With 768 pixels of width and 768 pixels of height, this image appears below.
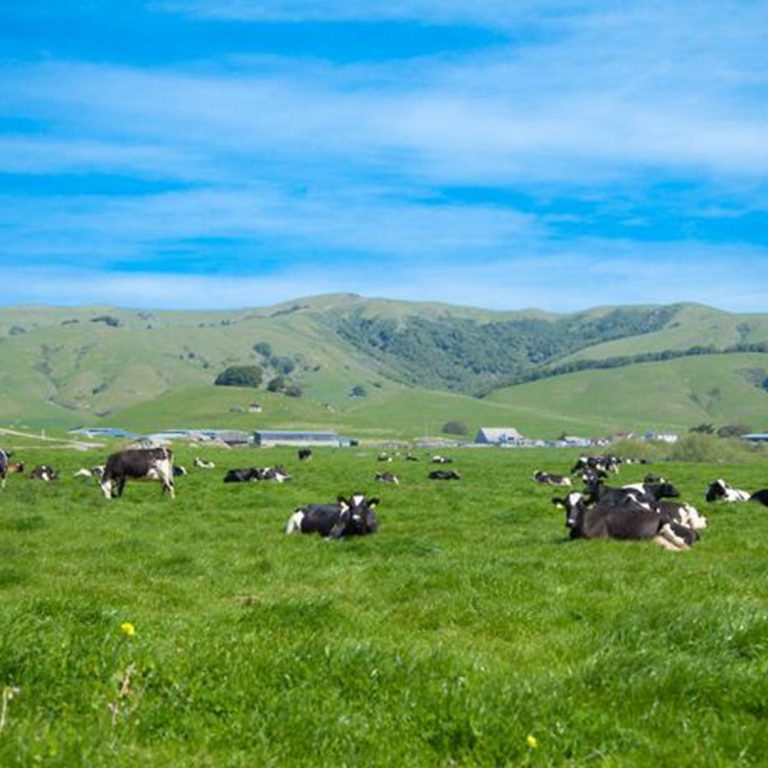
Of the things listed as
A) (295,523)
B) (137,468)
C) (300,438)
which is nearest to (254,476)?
(137,468)

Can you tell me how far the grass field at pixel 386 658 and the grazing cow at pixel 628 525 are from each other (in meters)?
1.25

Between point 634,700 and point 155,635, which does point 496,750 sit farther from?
point 155,635

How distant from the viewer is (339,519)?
2298cm

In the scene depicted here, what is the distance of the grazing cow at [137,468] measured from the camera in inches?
1355

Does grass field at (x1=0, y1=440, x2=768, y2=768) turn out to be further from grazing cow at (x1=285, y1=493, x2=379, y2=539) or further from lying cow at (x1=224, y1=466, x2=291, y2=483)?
lying cow at (x1=224, y1=466, x2=291, y2=483)

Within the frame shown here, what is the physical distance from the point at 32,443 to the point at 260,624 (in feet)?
350

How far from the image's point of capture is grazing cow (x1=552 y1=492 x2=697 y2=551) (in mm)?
19828

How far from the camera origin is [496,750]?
676 cm

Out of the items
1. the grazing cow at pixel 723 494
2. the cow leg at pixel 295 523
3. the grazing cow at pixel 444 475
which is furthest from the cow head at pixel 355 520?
the grazing cow at pixel 444 475

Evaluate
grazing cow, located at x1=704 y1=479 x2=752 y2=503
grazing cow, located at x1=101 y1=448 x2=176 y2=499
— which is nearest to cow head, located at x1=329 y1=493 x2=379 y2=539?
grazing cow, located at x1=101 y1=448 x2=176 y2=499

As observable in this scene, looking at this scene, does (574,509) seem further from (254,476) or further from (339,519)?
(254,476)

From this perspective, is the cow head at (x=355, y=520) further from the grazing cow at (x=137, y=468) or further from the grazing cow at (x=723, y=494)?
the grazing cow at (x=723, y=494)

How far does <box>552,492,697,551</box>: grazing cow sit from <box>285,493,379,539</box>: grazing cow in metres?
4.84

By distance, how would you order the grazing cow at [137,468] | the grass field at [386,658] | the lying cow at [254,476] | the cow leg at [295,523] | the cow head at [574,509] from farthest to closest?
the lying cow at [254,476]
the grazing cow at [137,468]
the cow leg at [295,523]
the cow head at [574,509]
the grass field at [386,658]
